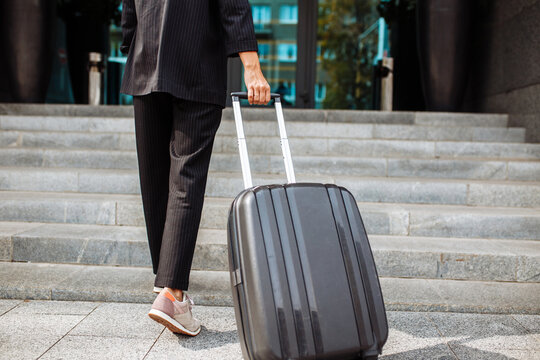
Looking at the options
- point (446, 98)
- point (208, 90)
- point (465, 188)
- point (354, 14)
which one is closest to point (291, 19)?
point (354, 14)

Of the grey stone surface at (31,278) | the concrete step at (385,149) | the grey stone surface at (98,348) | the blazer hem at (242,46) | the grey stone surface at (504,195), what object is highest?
the blazer hem at (242,46)

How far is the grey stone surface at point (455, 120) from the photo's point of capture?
5098 mm

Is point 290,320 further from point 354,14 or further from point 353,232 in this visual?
point 354,14

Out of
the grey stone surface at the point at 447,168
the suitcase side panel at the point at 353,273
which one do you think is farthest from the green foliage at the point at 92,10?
the suitcase side panel at the point at 353,273

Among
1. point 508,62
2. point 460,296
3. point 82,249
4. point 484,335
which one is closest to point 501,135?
point 508,62

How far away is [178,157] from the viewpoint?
1790 millimetres

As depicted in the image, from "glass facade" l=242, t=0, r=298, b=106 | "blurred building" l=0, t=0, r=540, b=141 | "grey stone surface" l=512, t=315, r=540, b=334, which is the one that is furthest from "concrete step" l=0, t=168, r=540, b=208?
"glass facade" l=242, t=0, r=298, b=106

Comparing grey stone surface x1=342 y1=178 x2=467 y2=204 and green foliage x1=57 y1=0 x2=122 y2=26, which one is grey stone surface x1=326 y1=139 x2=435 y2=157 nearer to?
grey stone surface x1=342 y1=178 x2=467 y2=204

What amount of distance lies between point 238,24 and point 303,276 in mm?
955

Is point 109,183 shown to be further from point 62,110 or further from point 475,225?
point 475,225

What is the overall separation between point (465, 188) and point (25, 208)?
124 inches

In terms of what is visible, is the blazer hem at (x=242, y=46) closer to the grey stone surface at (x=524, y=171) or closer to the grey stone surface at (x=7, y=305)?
the grey stone surface at (x=7, y=305)

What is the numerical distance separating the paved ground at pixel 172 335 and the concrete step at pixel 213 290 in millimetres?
41

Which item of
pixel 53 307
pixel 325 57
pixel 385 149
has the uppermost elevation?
pixel 325 57
